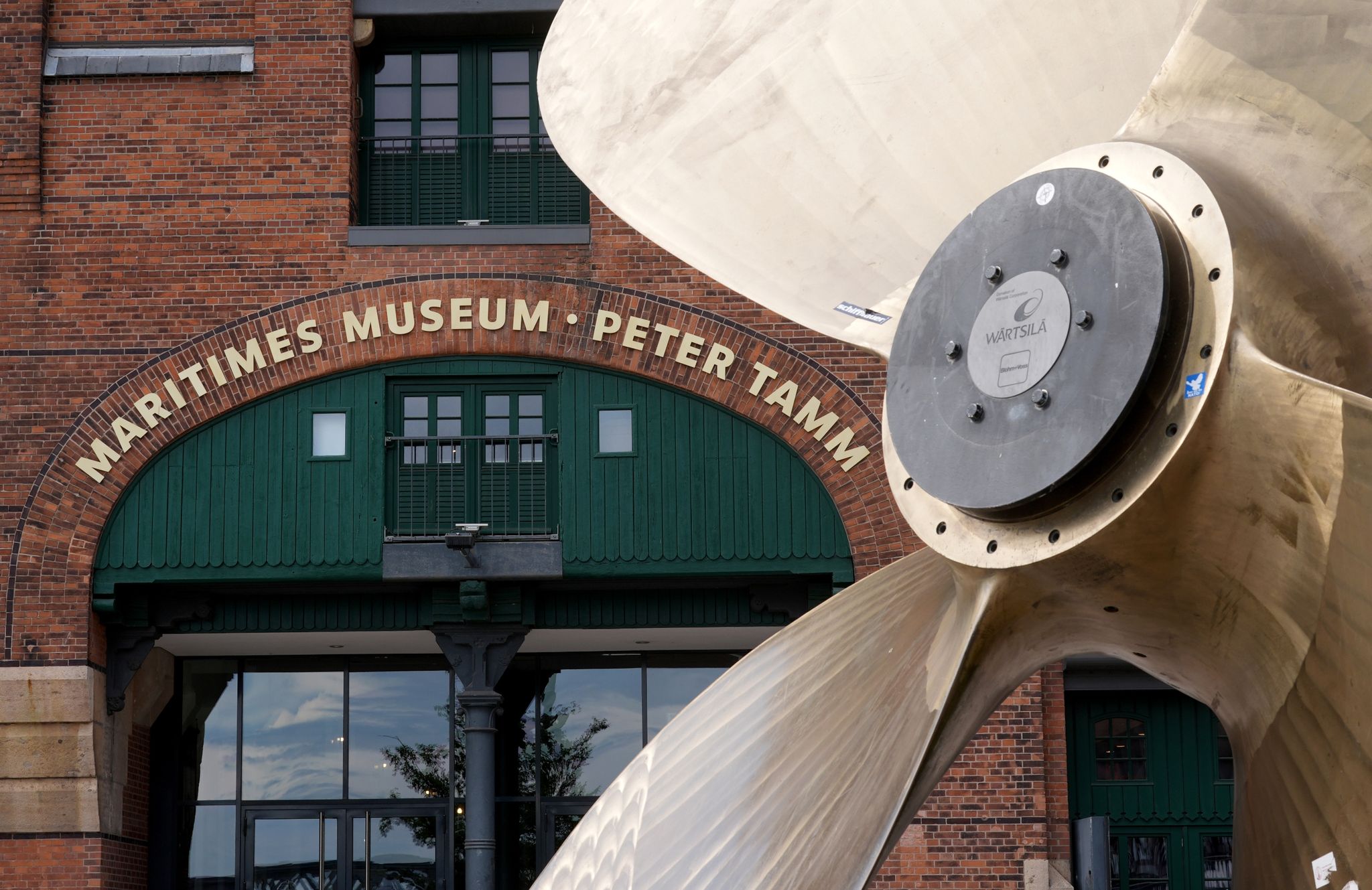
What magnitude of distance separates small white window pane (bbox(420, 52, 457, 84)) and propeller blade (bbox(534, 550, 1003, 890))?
14.8m

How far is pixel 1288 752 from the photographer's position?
4.13 m

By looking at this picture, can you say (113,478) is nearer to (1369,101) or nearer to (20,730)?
(20,730)

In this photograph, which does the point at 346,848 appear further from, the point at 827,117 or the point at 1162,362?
the point at 1162,362

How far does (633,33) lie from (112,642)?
13475 millimetres

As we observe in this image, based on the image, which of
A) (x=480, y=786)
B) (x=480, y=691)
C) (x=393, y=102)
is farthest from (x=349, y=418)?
(x=480, y=786)

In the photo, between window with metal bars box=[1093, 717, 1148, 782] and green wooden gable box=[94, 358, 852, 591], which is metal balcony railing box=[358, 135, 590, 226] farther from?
window with metal bars box=[1093, 717, 1148, 782]

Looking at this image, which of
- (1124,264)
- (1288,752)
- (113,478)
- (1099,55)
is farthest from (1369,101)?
(113,478)

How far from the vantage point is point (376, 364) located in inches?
699

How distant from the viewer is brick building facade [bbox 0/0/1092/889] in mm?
17188

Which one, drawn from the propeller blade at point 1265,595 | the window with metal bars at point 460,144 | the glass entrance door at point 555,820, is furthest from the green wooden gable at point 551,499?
the propeller blade at point 1265,595

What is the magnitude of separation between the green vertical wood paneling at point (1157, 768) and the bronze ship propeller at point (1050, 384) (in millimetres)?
15111

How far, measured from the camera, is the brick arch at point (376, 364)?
56.4 ft

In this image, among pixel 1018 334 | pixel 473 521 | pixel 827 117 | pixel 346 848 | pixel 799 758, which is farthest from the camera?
pixel 346 848

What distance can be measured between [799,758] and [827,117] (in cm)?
205
